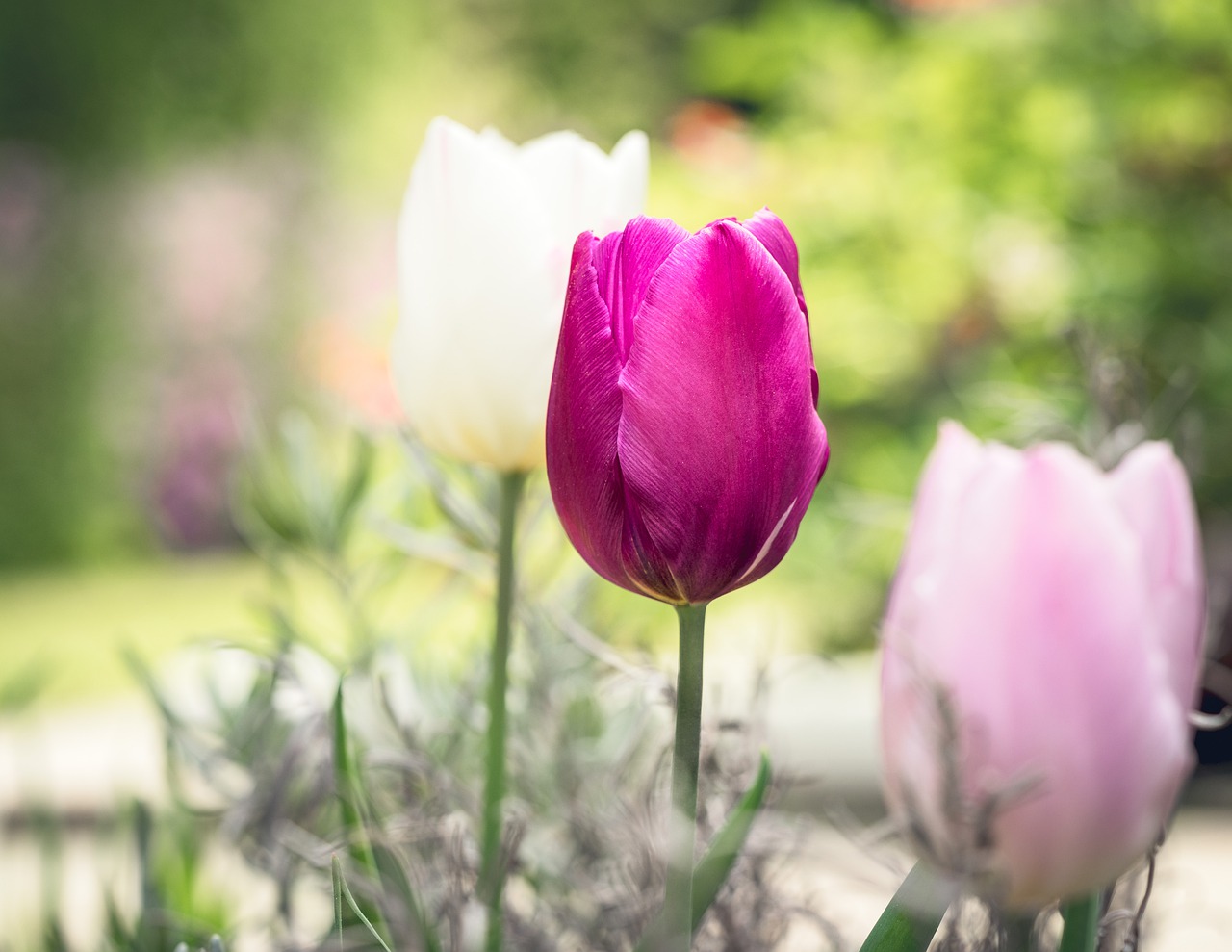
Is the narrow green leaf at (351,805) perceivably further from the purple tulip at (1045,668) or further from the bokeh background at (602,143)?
the bokeh background at (602,143)

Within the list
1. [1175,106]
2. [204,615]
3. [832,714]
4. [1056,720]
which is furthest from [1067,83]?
[204,615]

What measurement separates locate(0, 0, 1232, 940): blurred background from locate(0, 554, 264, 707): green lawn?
2cm

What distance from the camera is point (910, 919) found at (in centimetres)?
25

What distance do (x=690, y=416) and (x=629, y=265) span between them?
0.04m

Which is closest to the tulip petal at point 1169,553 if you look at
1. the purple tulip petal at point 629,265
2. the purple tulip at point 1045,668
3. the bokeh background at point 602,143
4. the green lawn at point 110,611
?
the purple tulip at point 1045,668

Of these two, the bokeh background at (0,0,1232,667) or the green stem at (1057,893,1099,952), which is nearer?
the green stem at (1057,893,1099,952)

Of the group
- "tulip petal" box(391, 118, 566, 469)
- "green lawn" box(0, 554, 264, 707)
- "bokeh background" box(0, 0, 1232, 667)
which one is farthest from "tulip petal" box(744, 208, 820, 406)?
"green lawn" box(0, 554, 264, 707)

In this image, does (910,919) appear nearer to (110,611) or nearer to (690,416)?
(690,416)

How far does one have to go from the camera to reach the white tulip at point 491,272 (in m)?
0.36

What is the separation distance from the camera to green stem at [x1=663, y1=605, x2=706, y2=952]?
0.83ft

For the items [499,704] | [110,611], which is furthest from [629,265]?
[110,611]

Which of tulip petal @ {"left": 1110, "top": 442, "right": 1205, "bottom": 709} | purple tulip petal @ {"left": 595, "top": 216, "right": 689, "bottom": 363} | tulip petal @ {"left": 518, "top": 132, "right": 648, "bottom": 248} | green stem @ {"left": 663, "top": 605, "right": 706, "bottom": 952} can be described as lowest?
green stem @ {"left": 663, "top": 605, "right": 706, "bottom": 952}

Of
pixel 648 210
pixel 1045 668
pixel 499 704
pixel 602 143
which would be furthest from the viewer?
pixel 602 143

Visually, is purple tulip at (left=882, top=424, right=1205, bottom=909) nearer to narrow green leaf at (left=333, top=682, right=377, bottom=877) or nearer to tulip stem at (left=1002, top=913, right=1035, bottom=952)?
tulip stem at (left=1002, top=913, right=1035, bottom=952)
